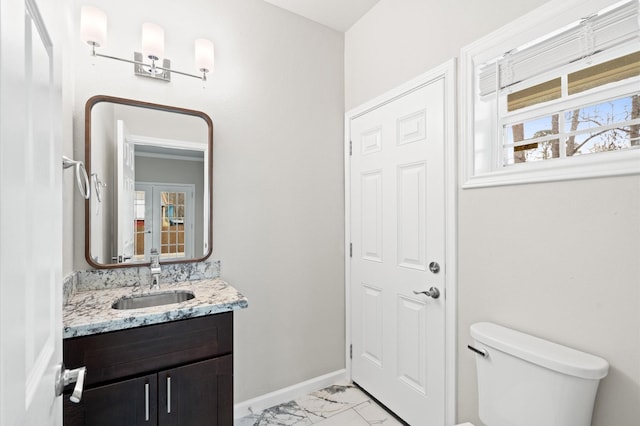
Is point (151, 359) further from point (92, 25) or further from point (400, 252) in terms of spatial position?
point (92, 25)

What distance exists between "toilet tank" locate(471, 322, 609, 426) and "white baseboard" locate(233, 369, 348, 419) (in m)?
1.25

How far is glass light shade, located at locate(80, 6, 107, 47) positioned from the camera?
149 cm

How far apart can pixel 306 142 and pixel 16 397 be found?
6.58 feet

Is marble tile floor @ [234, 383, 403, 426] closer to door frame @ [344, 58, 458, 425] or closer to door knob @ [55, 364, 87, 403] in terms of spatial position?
door frame @ [344, 58, 458, 425]

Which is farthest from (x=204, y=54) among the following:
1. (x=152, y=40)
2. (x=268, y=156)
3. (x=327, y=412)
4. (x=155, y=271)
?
(x=327, y=412)

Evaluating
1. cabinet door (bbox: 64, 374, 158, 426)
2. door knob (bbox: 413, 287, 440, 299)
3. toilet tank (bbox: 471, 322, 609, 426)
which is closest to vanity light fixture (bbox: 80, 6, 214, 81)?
cabinet door (bbox: 64, 374, 158, 426)

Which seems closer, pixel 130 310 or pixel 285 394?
pixel 130 310

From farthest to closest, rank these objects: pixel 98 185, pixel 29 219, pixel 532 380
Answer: pixel 98 185
pixel 532 380
pixel 29 219

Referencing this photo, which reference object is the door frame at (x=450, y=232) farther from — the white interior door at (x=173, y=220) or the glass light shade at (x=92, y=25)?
the glass light shade at (x=92, y=25)

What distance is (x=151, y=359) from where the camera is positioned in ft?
4.27

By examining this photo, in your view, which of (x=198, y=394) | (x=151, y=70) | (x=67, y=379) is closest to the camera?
(x=67, y=379)

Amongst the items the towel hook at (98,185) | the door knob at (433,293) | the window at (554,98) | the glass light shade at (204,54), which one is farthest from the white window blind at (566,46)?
the towel hook at (98,185)

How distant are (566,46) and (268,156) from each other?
1585 mm

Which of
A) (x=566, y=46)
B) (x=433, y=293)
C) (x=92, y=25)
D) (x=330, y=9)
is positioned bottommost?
(x=433, y=293)
